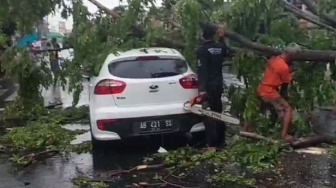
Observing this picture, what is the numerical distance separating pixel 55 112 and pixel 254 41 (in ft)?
17.1

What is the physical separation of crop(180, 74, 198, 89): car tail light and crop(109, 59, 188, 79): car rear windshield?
0.14 metres

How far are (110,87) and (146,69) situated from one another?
0.60 meters

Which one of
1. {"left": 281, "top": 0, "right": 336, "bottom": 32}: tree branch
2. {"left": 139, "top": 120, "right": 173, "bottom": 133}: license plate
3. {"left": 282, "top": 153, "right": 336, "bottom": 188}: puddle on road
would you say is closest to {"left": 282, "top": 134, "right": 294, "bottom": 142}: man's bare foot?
{"left": 282, "top": 153, "right": 336, "bottom": 188}: puddle on road

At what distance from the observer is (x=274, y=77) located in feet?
28.6

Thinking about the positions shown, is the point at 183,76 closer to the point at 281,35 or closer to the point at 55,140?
the point at 281,35

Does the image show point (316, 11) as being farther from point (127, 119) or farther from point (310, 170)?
point (127, 119)

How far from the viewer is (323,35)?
9539 mm

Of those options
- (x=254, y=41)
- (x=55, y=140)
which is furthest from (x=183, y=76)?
(x=55, y=140)

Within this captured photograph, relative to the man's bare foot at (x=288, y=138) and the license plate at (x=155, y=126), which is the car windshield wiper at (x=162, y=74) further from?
the man's bare foot at (x=288, y=138)

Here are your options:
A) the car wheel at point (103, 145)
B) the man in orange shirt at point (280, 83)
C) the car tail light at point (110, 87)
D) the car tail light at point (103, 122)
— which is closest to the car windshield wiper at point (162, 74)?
the car tail light at point (110, 87)

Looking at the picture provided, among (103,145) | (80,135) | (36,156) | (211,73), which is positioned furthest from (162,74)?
(80,135)

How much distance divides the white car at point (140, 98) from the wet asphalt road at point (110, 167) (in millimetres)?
407

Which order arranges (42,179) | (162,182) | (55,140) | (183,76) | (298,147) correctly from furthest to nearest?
(55,140), (183,76), (298,147), (42,179), (162,182)

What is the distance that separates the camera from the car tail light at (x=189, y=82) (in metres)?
9.19
